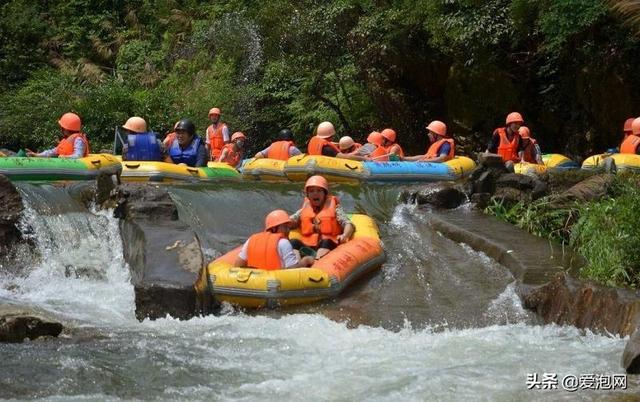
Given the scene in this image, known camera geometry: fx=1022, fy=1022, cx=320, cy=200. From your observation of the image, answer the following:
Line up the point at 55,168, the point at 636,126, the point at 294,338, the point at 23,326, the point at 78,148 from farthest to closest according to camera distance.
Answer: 1. the point at 636,126
2. the point at 78,148
3. the point at 55,168
4. the point at 294,338
5. the point at 23,326

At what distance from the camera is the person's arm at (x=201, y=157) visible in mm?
14672

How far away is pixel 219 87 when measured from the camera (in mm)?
24641

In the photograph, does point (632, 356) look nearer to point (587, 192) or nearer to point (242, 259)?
point (242, 259)

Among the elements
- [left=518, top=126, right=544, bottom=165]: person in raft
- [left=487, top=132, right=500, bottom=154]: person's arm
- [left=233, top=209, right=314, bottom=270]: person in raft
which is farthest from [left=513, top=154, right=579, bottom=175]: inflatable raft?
[left=233, top=209, right=314, bottom=270]: person in raft

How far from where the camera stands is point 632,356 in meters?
6.50

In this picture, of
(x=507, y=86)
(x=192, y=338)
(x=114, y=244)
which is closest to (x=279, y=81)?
(x=507, y=86)

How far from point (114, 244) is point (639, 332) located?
6.04 meters

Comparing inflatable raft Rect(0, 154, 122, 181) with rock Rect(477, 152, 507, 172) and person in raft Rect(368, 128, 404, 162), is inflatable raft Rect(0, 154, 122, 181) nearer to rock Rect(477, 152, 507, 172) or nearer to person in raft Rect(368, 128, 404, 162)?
person in raft Rect(368, 128, 404, 162)

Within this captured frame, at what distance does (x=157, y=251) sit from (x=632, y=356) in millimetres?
4536

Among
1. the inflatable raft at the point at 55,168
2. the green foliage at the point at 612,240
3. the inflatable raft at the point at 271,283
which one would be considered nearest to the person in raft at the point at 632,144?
the green foliage at the point at 612,240

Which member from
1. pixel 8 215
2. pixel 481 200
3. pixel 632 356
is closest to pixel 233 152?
pixel 481 200

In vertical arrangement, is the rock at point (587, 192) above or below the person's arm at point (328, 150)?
below

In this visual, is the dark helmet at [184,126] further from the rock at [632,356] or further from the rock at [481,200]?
the rock at [632,356]

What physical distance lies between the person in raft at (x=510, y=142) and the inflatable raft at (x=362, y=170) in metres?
0.67
